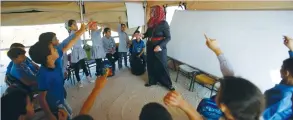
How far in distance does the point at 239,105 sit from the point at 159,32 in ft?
8.29

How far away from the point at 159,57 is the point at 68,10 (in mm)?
1938

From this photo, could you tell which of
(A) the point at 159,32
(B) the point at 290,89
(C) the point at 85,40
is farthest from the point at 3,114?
(C) the point at 85,40

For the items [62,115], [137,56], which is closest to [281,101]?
[62,115]

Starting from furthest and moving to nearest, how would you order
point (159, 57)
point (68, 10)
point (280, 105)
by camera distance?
1. point (68, 10)
2. point (159, 57)
3. point (280, 105)

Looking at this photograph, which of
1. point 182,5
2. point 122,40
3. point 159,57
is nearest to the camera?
point 159,57

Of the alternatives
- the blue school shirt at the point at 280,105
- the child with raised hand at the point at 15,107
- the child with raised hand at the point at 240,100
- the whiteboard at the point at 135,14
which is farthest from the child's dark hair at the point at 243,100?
the whiteboard at the point at 135,14

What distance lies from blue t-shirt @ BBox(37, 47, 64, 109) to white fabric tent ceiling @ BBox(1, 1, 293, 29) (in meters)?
2.45

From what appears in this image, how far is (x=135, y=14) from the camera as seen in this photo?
15.5ft

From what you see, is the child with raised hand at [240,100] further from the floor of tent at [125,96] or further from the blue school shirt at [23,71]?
the blue school shirt at [23,71]

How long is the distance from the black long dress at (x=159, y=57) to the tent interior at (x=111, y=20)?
0.18m

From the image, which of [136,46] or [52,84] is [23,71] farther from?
[136,46]

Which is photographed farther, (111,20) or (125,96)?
(111,20)

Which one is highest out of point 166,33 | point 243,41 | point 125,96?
point 166,33

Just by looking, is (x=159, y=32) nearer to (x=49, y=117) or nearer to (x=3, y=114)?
(x=49, y=117)
